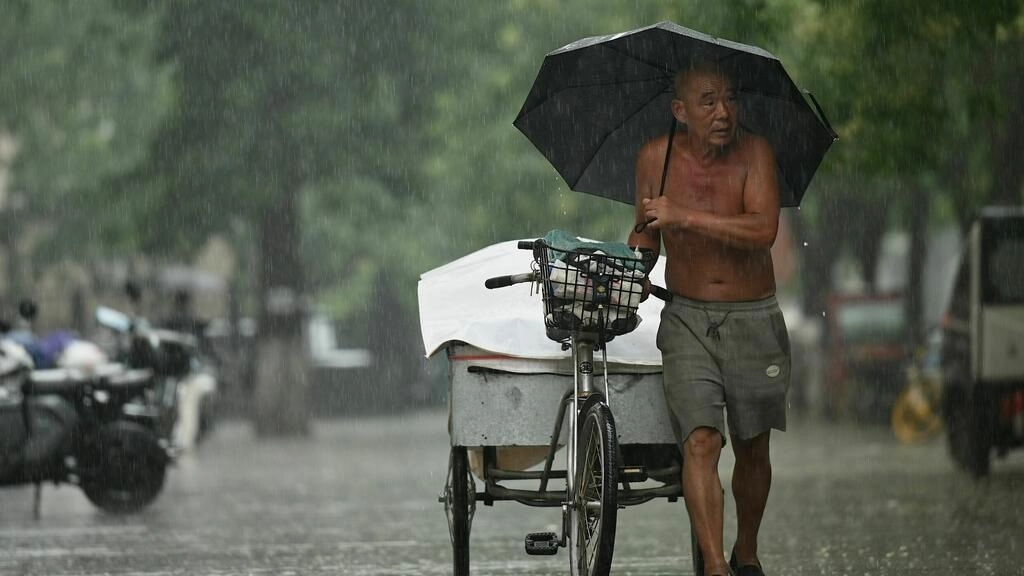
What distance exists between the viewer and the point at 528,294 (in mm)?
8086

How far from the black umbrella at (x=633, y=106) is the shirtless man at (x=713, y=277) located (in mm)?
235

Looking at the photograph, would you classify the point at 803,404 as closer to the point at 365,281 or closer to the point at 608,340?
the point at 365,281

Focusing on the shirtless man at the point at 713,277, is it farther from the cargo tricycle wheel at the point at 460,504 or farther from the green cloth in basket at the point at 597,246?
the cargo tricycle wheel at the point at 460,504

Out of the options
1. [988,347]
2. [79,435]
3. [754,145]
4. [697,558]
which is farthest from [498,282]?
[988,347]

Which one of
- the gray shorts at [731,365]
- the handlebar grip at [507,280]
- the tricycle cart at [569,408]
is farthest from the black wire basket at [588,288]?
the gray shorts at [731,365]

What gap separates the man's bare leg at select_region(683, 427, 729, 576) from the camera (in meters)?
6.91

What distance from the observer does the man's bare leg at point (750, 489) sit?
7422mm

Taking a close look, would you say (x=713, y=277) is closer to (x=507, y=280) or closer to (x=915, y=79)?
(x=507, y=280)

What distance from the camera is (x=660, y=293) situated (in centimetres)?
728

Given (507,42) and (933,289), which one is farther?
(933,289)

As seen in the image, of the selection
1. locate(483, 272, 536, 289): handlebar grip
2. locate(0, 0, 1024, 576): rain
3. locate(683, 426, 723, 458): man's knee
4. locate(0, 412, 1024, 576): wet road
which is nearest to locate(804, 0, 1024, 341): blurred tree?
locate(0, 0, 1024, 576): rain

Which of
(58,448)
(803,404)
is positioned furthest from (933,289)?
(58,448)

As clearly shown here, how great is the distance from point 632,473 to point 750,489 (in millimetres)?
504

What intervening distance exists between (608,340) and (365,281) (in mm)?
38996
